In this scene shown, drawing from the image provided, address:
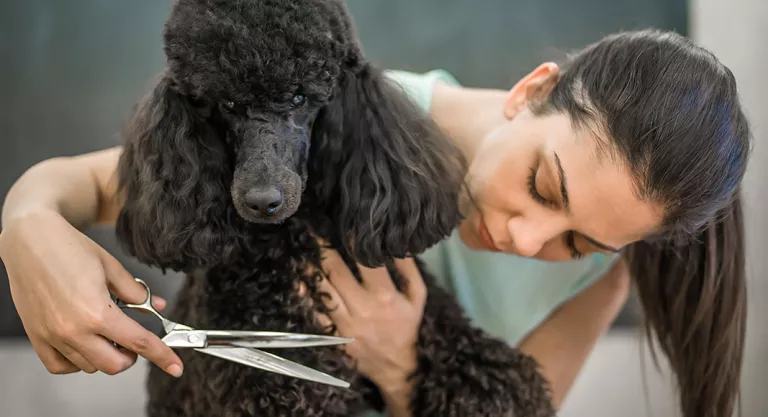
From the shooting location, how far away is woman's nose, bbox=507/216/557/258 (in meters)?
0.85

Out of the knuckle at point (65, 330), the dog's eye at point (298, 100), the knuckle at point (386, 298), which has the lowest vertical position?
the knuckle at point (386, 298)

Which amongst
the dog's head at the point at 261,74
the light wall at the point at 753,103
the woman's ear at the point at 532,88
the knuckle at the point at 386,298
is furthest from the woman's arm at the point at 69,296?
the light wall at the point at 753,103

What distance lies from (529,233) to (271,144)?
1.24 feet

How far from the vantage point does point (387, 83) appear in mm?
820

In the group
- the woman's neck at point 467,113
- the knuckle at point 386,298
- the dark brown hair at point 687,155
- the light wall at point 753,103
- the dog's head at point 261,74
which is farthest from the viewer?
the light wall at point 753,103

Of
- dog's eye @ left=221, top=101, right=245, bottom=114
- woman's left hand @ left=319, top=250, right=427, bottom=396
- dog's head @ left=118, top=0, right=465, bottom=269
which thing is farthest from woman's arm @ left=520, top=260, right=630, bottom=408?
dog's eye @ left=221, top=101, right=245, bottom=114

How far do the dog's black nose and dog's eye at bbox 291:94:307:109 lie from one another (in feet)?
0.35

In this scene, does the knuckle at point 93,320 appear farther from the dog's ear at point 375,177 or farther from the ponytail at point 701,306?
the ponytail at point 701,306

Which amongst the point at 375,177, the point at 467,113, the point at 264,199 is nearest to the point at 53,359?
the point at 264,199

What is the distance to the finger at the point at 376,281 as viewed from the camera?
852 mm

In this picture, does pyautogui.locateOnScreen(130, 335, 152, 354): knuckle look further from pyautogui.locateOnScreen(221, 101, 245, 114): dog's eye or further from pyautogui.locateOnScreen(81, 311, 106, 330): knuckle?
pyautogui.locateOnScreen(221, 101, 245, 114): dog's eye

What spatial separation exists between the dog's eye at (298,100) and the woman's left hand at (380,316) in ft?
0.72

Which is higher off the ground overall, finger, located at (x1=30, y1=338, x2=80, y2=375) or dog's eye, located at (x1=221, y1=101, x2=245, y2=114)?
dog's eye, located at (x1=221, y1=101, x2=245, y2=114)

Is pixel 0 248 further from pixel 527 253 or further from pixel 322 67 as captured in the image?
pixel 527 253
